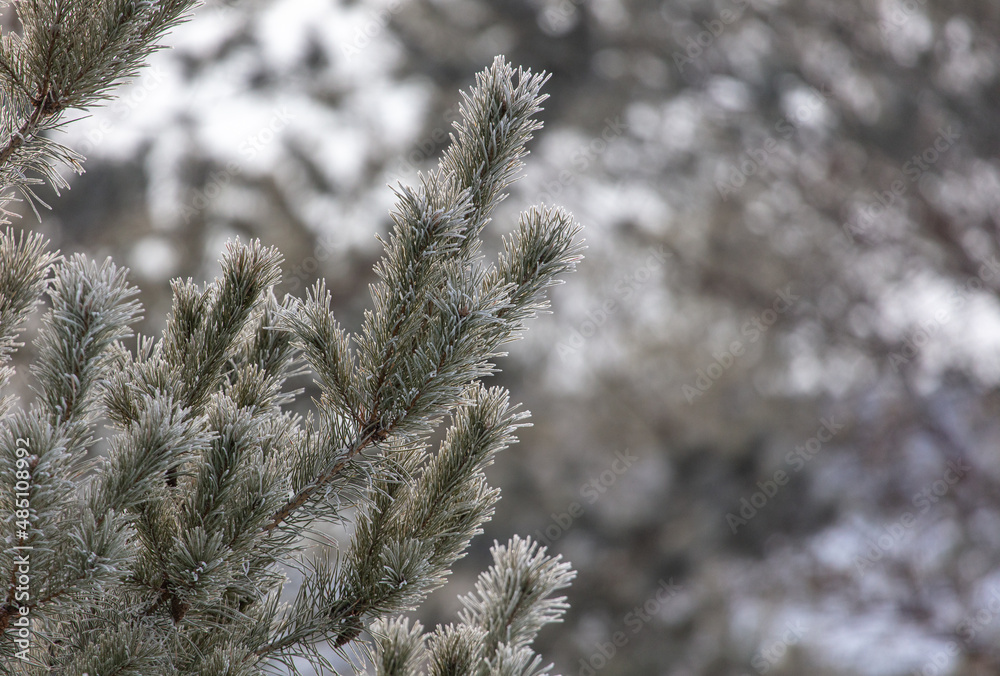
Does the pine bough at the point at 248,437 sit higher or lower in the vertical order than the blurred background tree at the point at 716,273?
lower

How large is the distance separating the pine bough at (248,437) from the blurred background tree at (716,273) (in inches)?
156

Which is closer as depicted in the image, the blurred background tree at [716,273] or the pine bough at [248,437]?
the pine bough at [248,437]

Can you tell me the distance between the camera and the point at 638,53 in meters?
6.05

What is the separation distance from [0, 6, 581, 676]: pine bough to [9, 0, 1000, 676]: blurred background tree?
3957 millimetres

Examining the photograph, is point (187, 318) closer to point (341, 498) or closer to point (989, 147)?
point (341, 498)

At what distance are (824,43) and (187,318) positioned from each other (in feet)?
19.4

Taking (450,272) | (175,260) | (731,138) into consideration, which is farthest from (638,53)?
(450,272)

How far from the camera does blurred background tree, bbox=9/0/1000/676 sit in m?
5.30

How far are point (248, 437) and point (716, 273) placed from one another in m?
5.55

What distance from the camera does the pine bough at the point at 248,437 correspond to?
39.2 inches

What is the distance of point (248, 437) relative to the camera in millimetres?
1071

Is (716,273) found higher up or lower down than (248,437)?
higher up

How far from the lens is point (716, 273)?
6.15m

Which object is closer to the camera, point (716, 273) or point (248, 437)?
point (248, 437)
